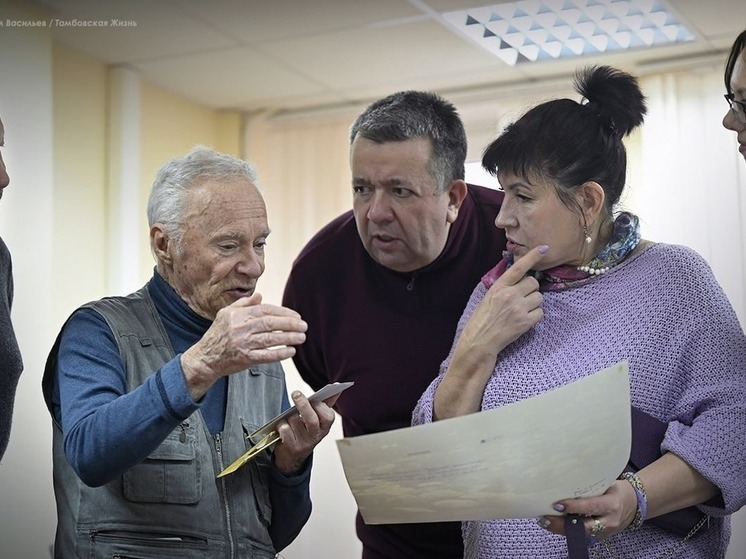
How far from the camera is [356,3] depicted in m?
3.76

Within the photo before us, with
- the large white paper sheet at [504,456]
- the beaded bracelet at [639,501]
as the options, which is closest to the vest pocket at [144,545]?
the large white paper sheet at [504,456]

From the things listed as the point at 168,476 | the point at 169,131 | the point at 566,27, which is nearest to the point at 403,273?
the point at 168,476

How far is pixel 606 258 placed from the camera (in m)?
1.69

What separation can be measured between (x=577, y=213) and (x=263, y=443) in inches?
26.6

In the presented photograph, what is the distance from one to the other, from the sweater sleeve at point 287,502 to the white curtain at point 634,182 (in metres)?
2.38

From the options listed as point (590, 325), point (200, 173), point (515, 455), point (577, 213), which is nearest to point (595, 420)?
point (515, 455)

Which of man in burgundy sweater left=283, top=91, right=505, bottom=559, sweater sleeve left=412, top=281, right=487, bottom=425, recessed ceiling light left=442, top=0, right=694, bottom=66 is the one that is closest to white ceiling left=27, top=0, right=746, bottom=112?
recessed ceiling light left=442, top=0, right=694, bottom=66

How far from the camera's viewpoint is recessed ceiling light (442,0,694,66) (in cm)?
387

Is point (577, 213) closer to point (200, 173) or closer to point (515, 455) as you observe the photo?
point (515, 455)

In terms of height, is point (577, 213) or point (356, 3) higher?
point (356, 3)

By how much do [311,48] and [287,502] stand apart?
293cm

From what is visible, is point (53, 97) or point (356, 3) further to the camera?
point (53, 97)

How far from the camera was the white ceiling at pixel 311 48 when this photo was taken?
3.83 metres

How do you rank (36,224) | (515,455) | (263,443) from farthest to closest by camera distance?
(36,224) → (263,443) → (515,455)
